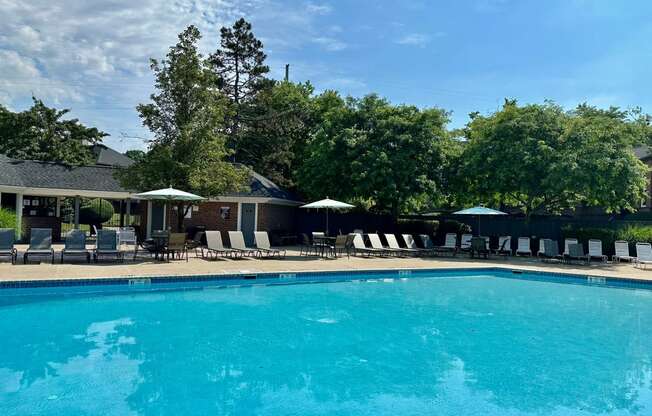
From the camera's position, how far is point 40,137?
109 feet

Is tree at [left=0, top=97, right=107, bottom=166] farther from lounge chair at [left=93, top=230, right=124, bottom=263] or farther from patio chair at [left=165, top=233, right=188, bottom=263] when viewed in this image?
patio chair at [left=165, top=233, right=188, bottom=263]

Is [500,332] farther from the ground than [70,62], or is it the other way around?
[70,62]

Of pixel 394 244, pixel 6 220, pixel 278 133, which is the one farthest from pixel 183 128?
pixel 278 133

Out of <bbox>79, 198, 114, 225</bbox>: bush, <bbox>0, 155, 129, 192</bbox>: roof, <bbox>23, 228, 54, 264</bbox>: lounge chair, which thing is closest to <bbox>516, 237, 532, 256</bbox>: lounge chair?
<bbox>0, 155, 129, 192</bbox>: roof

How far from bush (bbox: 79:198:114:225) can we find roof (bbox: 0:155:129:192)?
29.8 feet

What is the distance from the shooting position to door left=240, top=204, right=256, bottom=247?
72.8 feet

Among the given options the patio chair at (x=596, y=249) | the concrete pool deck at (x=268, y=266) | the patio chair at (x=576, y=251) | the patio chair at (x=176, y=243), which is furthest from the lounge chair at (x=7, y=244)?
the patio chair at (x=596, y=249)

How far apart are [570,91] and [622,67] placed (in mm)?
2768

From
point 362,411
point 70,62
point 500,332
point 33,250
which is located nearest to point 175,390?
point 362,411

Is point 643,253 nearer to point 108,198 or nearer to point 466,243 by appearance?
point 466,243

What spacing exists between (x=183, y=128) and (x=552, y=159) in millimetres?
14096

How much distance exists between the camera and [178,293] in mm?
11211

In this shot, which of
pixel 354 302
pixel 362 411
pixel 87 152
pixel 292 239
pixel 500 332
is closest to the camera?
pixel 362 411

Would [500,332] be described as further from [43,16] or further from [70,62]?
[70,62]
